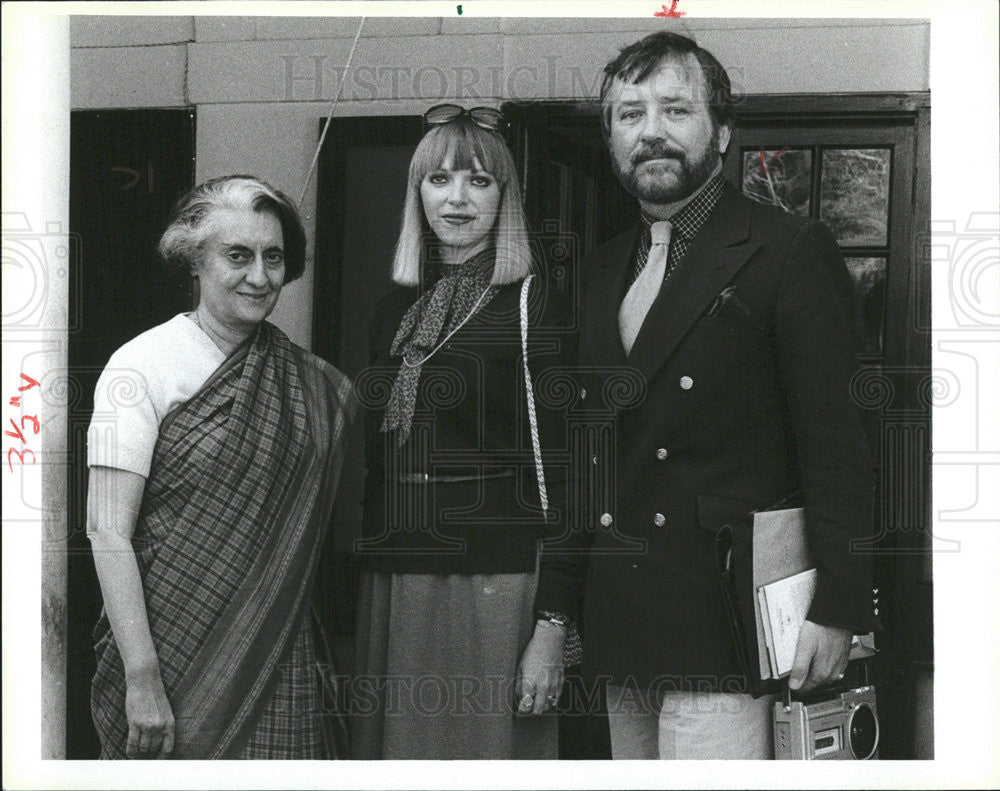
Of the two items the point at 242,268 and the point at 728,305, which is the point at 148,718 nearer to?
the point at 242,268

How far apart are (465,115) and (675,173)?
0.69m

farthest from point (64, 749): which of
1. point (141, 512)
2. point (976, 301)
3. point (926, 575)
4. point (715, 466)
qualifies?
point (976, 301)

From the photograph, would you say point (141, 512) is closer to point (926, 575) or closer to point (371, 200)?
point (371, 200)

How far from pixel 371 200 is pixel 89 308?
0.98 m

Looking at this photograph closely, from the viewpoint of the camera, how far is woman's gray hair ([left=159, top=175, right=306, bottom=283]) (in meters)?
4.05

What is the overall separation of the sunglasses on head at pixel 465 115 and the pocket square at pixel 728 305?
2.92ft

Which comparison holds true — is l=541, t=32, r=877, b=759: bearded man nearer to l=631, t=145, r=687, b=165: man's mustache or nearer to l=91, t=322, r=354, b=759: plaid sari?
l=631, t=145, r=687, b=165: man's mustache

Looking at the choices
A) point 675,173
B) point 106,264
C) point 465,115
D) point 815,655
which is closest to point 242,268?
point 106,264

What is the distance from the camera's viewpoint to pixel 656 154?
12.9ft

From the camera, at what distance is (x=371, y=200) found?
159 inches

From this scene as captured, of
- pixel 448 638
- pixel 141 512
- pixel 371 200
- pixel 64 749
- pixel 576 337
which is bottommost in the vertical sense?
pixel 64 749

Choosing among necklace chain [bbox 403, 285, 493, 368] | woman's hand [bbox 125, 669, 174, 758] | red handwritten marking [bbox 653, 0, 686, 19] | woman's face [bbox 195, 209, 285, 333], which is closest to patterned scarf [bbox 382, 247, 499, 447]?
necklace chain [bbox 403, 285, 493, 368]

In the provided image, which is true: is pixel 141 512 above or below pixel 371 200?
below

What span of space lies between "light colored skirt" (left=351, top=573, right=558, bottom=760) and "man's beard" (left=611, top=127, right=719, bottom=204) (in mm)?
1250
